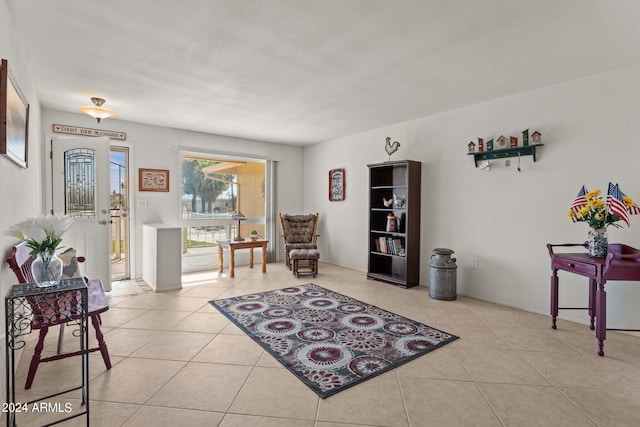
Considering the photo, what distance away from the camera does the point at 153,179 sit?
485cm

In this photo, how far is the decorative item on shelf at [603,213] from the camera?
2572mm

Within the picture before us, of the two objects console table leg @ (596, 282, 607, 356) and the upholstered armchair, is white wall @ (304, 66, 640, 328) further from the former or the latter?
the upholstered armchair

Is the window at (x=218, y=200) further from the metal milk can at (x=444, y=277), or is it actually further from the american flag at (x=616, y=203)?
the american flag at (x=616, y=203)

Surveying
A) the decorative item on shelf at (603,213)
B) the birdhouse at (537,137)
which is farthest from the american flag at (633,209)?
Result: the birdhouse at (537,137)

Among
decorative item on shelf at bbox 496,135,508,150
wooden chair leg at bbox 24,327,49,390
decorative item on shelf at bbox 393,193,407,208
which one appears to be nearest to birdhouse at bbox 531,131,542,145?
decorative item on shelf at bbox 496,135,508,150

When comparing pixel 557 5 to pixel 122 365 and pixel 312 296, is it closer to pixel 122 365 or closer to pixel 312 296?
pixel 312 296

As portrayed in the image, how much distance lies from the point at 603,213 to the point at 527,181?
87cm

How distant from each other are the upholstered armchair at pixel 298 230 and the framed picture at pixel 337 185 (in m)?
0.49

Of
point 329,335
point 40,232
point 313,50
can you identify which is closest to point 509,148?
point 313,50

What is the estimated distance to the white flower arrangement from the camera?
1685 millimetres

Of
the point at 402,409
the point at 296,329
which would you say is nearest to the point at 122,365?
the point at 296,329

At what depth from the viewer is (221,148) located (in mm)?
5562

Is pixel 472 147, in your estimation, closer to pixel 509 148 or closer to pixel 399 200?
pixel 509 148

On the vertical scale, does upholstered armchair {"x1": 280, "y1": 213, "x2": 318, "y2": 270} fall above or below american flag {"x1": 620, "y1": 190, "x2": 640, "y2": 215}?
below
